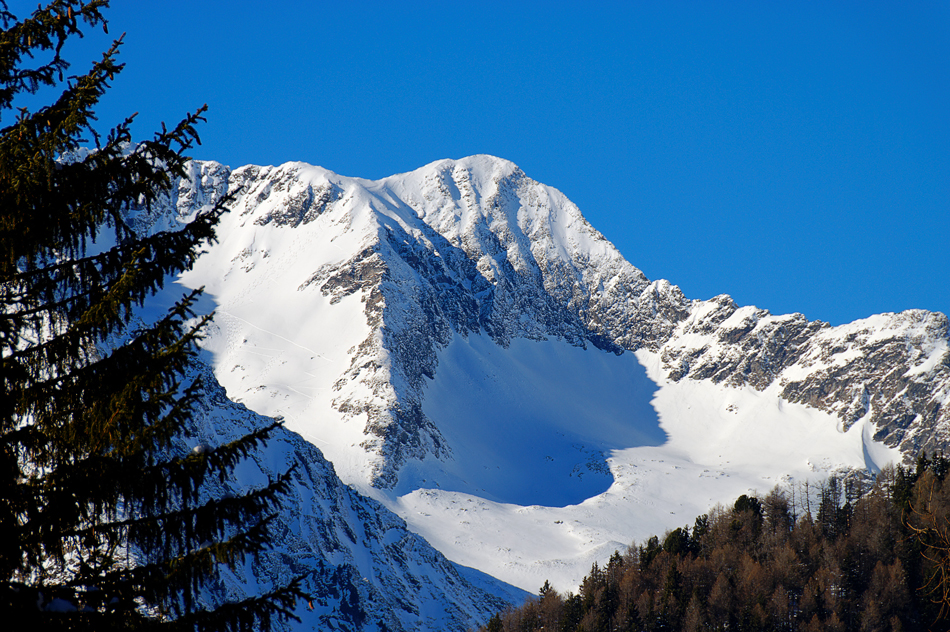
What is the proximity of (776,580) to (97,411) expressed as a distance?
83143 mm

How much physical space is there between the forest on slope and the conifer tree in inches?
2868

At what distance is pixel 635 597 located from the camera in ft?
274

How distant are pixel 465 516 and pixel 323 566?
75338 millimetres

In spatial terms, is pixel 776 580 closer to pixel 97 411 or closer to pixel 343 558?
pixel 343 558

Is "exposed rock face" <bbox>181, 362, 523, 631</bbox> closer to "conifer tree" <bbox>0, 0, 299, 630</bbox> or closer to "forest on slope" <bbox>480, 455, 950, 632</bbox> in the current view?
"forest on slope" <bbox>480, 455, 950, 632</bbox>

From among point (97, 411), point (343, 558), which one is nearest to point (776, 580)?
point (343, 558)

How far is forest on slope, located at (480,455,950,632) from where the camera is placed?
74.7 meters

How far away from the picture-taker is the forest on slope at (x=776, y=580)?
74.7 meters

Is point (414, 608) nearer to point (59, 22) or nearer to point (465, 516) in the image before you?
point (465, 516)

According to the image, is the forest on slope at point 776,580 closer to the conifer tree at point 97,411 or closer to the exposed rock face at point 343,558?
the exposed rock face at point 343,558

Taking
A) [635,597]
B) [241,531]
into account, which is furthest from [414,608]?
[241,531]

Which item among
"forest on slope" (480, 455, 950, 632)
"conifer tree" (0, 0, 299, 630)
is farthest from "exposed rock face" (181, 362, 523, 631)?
"conifer tree" (0, 0, 299, 630)

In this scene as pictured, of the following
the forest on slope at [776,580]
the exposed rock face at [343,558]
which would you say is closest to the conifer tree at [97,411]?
the forest on slope at [776,580]

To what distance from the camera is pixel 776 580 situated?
80.4 meters
